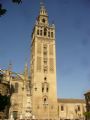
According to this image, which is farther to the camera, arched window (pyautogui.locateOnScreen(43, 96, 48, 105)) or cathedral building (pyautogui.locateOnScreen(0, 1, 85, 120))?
arched window (pyautogui.locateOnScreen(43, 96, 48, 105))

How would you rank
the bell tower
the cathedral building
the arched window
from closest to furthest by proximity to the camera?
the cathedral building
the bell tower
the arched window

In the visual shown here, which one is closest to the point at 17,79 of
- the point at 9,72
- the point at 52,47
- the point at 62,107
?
the point at 9,72

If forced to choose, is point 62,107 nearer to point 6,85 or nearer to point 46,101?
point 46,101

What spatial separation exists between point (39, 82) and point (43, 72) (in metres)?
2.74

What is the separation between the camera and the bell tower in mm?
46906

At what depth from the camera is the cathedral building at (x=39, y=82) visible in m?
46.6

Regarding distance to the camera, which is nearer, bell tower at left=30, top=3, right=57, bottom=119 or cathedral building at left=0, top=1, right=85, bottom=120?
cathedral building at left=0, top=1, right=85, bottom=120

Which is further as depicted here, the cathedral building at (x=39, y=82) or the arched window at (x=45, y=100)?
the arched window at (x=45, y=100)

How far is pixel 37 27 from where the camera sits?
5553cm

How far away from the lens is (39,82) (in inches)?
1923

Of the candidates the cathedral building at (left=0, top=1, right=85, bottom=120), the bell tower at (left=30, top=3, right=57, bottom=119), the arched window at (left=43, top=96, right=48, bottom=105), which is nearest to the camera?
the cathedral building at (left=0, top=1, right=85, bottom=120)

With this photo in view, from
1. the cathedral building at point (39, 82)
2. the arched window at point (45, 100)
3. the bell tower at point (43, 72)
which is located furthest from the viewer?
the arched window at point (45, 100)

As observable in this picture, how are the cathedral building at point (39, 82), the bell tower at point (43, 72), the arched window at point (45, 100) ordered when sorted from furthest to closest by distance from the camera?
1. the arched window at point (45, 100)
2. the bell tower at point (43, 72)
3. the cathedral building at point (39, 82)

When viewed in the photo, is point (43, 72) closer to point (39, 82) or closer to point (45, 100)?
point (39, 82)
